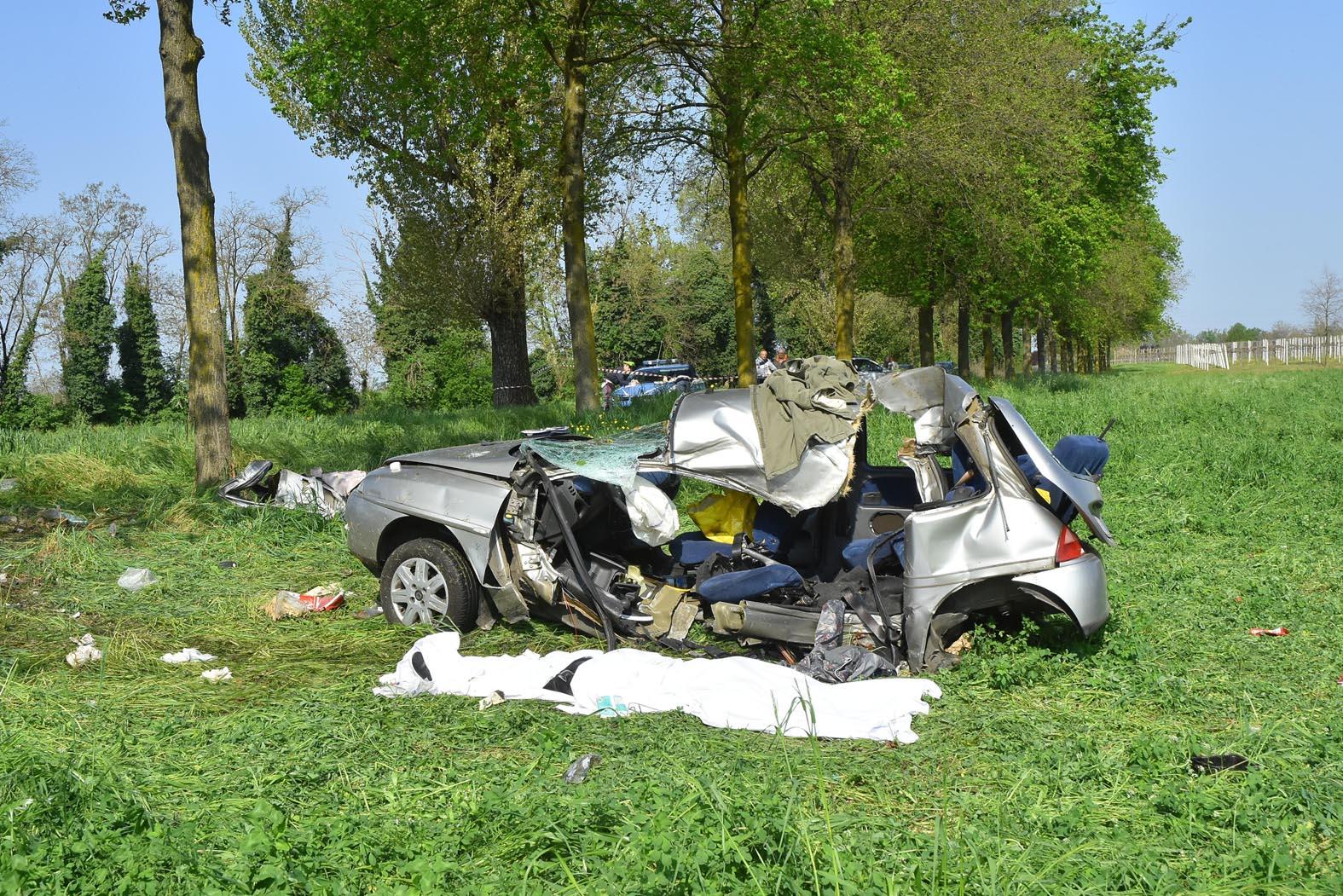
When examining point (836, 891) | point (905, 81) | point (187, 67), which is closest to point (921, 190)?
point (905, 81)

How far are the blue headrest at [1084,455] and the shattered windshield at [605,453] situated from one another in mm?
2675

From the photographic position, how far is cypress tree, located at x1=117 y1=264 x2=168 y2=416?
4175cm

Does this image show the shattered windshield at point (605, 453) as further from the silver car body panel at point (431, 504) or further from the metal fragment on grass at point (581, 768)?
the metal fragment on grass at point (581, 768)

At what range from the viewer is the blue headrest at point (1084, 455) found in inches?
279

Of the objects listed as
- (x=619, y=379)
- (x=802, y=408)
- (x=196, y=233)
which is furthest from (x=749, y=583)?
(x=619, y=379)

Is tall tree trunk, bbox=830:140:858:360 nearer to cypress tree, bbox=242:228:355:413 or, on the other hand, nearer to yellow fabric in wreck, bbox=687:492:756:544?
yellow fabric in wreck, bbox=687:492:756:544

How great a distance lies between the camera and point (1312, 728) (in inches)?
211

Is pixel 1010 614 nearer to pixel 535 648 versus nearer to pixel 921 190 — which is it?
pixel 535 648

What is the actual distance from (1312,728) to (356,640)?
19.0ft

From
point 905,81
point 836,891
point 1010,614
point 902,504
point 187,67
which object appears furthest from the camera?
point 905,81

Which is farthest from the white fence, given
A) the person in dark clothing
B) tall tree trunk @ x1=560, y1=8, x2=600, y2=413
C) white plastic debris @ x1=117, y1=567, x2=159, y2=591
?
white plastic debris @ x1=117, y1=567, x2=159, y2=591

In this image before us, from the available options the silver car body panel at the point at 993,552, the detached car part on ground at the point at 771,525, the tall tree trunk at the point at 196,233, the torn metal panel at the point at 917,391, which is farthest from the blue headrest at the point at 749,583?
the tall tree trunk at the point at 196,233

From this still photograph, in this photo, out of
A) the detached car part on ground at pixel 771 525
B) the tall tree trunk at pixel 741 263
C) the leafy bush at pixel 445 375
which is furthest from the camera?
the leafy bush at pixel 445 375

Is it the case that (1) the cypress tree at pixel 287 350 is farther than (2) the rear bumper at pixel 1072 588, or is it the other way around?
(1) the cypress tree at pixel 287 350
